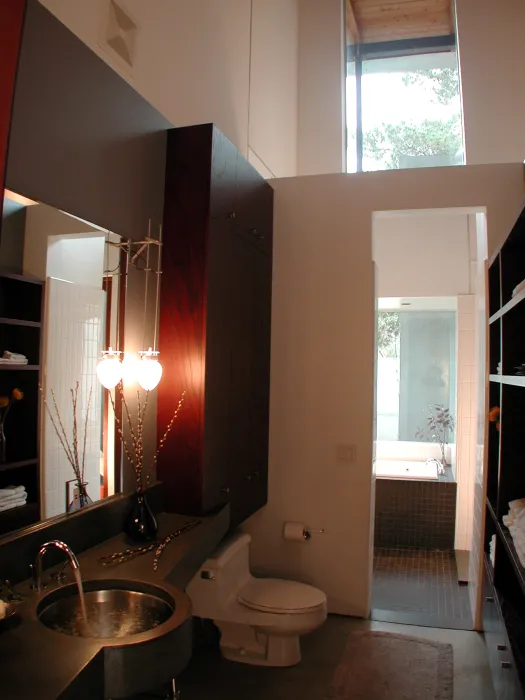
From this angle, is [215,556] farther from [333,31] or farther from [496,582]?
[333,31]

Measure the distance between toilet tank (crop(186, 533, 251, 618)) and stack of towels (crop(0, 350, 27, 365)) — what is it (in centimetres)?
147

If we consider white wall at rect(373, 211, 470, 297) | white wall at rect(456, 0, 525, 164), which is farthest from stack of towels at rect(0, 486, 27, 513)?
white wall at rect(456, 0, 525, 164)

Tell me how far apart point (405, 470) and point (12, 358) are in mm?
4323

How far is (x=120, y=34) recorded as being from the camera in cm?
233

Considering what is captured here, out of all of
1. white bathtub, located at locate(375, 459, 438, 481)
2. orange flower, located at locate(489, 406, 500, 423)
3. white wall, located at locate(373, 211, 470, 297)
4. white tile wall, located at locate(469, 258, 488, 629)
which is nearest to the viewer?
orange flower, located at locate(489, 406, 500, 423)

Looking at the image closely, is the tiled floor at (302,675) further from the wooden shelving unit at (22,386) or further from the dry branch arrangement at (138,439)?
the wooden shelving unit at (22,386)

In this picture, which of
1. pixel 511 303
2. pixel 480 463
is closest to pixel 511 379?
pixel 511 303

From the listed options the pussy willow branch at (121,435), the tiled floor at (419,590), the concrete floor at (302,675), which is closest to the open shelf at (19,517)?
the pussy willow branch at (121,435)

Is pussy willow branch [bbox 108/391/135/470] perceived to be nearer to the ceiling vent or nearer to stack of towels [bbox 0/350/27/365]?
stack of towels [bbox 0/350/27/365]

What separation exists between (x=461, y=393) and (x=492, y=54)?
287cm

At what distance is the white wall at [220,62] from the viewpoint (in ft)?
8.08

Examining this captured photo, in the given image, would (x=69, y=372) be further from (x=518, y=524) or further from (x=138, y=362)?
(x=518, y=524)

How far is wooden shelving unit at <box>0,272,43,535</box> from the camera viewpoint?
172cm

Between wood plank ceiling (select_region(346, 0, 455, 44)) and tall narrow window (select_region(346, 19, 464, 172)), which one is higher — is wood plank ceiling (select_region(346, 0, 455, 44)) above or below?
above
